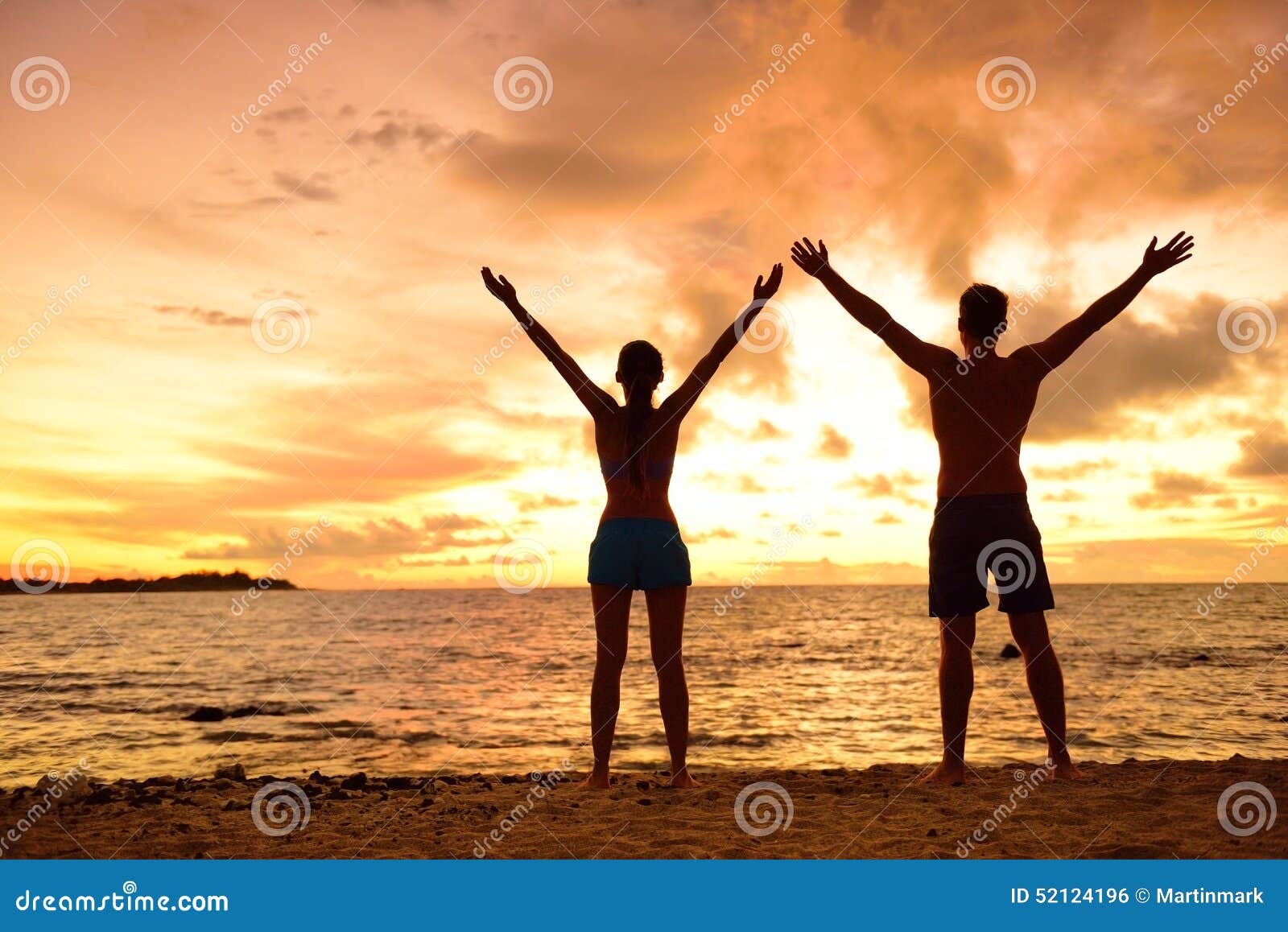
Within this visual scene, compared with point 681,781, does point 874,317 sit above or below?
above

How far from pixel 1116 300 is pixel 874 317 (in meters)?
1.22

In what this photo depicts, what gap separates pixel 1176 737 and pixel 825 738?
437 centimetres

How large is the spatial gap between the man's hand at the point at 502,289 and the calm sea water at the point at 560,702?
6286 millimetres

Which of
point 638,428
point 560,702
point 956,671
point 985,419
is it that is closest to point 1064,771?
point 956,671

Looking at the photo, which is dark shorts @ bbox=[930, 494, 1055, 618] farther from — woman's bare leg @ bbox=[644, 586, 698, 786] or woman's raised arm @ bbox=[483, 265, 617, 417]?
woman's raised arm @ bbox=[483, 265, 617, 417]

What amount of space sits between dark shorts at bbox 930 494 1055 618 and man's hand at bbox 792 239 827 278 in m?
1.45

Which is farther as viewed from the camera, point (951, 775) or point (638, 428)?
point (951, 775)

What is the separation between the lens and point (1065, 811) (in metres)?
4.11

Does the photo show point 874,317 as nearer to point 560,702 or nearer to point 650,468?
point 650,468

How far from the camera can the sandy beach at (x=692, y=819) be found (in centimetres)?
362

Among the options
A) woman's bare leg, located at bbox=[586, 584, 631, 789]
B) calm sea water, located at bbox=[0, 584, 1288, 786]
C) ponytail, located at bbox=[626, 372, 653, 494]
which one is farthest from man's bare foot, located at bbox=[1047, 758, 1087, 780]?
calm sea water, located at bbox=[0, 584, 1288, 786]

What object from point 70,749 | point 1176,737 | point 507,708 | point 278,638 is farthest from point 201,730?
point 278,638

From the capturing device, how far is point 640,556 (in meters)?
4.62

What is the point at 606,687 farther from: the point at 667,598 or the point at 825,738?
the point at 825,738
